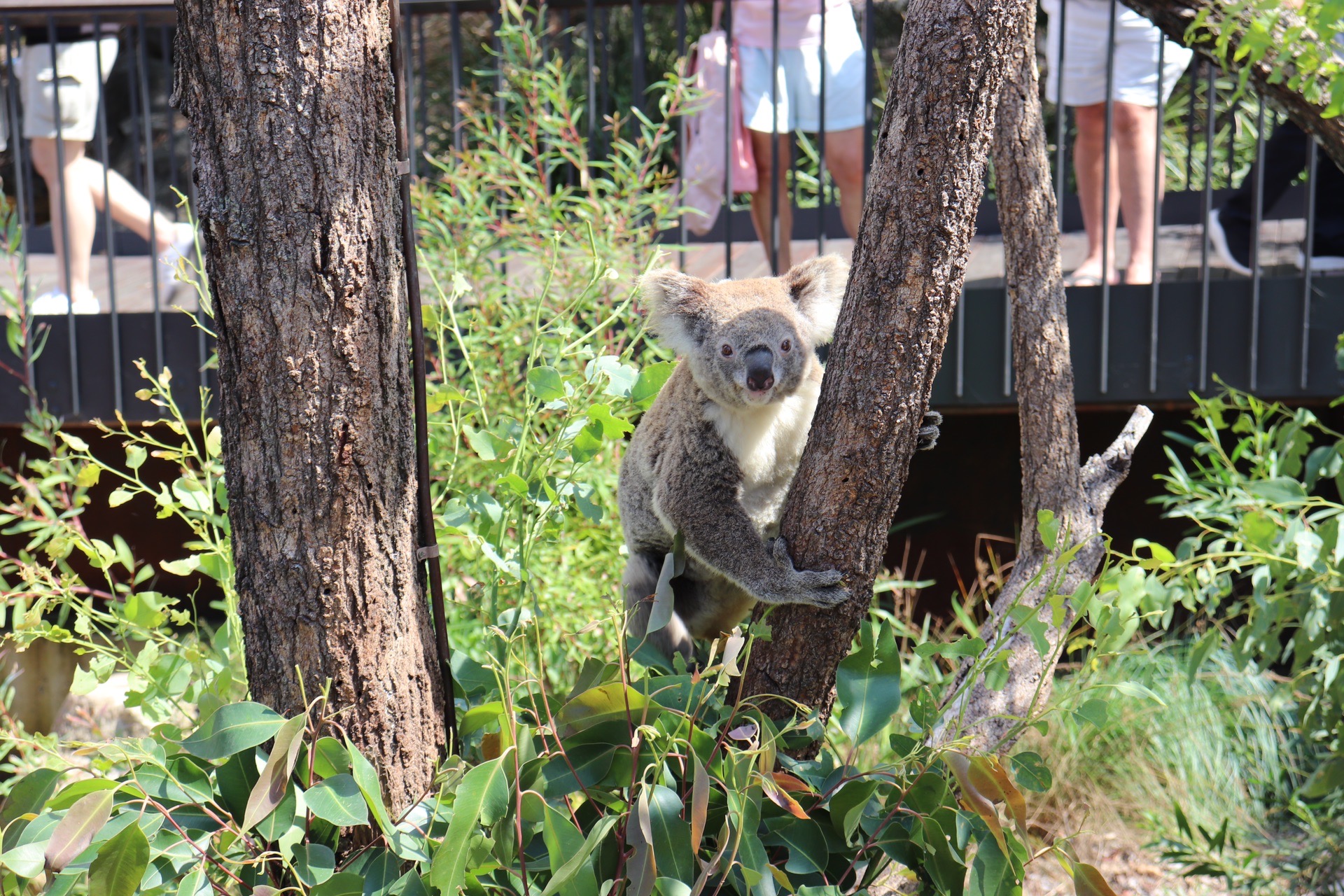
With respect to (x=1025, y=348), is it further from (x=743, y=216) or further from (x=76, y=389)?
(x=743, y=216)

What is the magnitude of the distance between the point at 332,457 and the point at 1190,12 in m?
1.83

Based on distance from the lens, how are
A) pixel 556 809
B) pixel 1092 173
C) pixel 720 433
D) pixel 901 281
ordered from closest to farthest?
1. pixel 556 809
2. pixel 901 281
3. pixel 720 433
4. pixel 1092 173

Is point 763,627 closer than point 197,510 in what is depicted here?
Yes

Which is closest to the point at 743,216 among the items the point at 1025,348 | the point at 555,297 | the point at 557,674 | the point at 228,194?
the point at 555,297

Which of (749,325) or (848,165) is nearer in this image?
(749,325)

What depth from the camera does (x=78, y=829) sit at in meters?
1.06

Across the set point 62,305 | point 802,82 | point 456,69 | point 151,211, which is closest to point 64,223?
point 62,305

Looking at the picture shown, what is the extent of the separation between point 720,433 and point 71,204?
3239 mm

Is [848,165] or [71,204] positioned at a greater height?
[848,165]

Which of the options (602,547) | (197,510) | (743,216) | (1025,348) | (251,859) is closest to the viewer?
(251,859)

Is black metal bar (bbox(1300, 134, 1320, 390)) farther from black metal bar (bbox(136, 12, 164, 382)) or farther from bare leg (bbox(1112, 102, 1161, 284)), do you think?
black metal bar (bbox(136, 12, 164, 382))

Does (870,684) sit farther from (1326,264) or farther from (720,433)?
(1326,264)

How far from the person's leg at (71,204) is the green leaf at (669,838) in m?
3.65

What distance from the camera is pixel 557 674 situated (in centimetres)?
296
